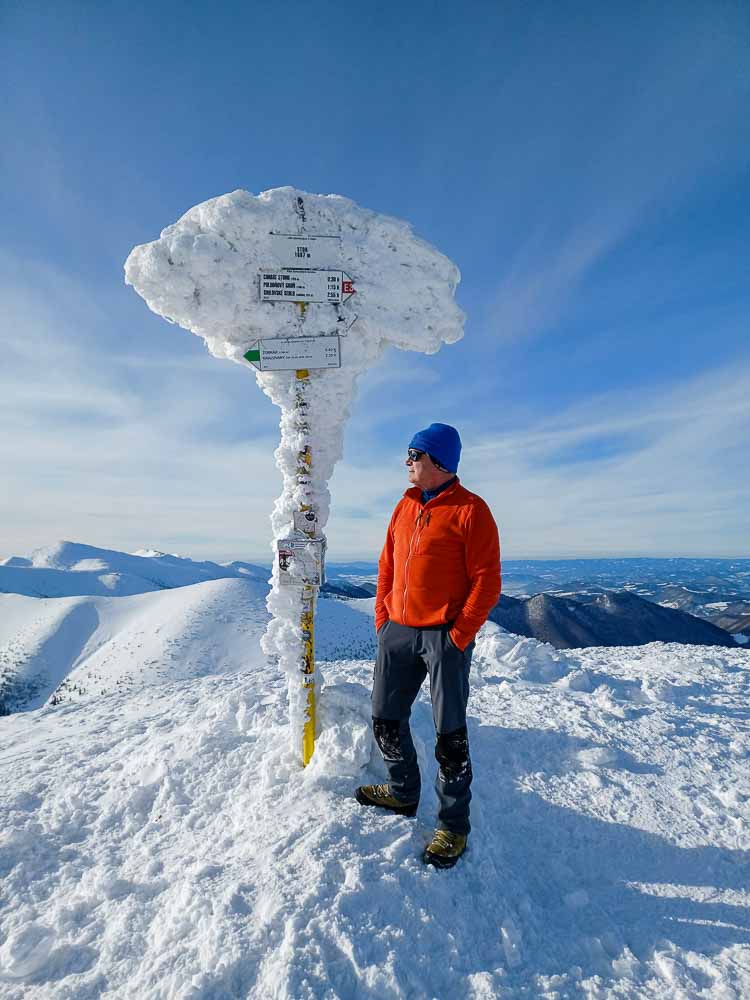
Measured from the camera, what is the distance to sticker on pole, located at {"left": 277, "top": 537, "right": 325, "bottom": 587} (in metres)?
3.98

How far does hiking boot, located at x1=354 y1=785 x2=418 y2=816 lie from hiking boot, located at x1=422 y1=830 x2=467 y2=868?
1.02 feet

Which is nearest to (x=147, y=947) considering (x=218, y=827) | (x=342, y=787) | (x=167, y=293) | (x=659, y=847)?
(x=218, y=827)

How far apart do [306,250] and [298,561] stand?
270cm

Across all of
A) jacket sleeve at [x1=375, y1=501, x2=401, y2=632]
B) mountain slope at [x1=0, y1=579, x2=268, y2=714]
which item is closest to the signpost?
jacket sleeve at [x1=375, y1=501, x2=401, y2=632]

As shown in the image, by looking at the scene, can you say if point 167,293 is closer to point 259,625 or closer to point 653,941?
point 653,941

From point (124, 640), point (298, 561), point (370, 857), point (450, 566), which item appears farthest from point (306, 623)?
point (124, 640)

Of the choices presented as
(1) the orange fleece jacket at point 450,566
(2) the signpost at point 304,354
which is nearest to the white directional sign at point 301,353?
(2) the signpost at point 304,354

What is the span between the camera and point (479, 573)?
3004 mm

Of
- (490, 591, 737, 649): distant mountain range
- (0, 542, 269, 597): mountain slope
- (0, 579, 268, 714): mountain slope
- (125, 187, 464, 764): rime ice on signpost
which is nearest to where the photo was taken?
(125, 187, 464, 764): rime ice on signpost

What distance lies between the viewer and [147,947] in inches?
99.4

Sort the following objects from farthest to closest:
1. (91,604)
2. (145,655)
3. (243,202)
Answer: (91,604) → (145,655) → (243,202)

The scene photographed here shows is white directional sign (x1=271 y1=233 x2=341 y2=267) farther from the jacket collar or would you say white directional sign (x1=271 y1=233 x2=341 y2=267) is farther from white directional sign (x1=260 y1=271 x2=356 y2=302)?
the jacket collar

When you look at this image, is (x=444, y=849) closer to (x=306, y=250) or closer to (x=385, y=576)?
(x=385, y=576)

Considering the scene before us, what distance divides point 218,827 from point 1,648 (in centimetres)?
6061
